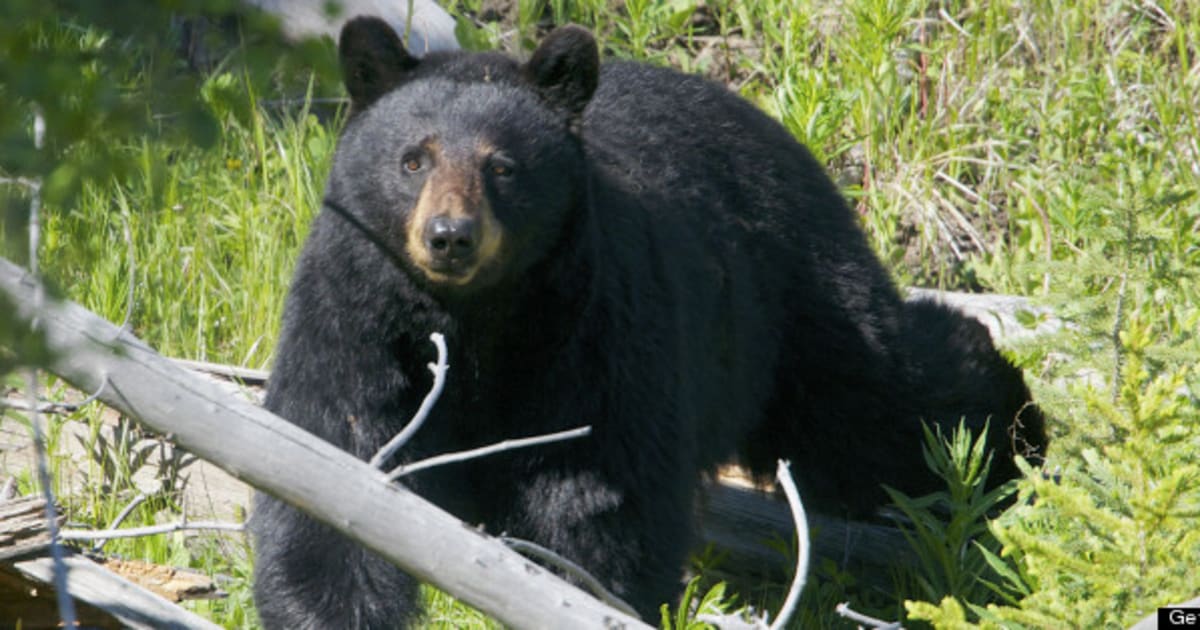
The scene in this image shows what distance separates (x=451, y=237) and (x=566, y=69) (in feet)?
2.60

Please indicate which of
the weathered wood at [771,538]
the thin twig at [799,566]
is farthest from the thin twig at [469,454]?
the weathered wood at [771,538]

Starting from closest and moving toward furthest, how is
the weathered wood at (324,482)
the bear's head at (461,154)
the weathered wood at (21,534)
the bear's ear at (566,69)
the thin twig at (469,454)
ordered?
the weathered wood at (324,482)
the thin twig at (469,454)
the weathered wood at (21,534)
the bear's head at (461,154)
the bear's ear at (566,69)

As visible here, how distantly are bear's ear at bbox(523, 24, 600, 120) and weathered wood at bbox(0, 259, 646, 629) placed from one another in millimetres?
1677

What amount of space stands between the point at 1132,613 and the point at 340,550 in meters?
1.95

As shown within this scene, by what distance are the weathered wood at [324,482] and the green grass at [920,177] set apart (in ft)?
5.95

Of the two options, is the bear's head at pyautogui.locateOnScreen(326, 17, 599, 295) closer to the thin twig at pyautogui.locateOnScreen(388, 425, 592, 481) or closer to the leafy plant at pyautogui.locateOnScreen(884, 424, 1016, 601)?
the thin twig at pyautogui.locateOnScreen(388, 425, 592, 481)

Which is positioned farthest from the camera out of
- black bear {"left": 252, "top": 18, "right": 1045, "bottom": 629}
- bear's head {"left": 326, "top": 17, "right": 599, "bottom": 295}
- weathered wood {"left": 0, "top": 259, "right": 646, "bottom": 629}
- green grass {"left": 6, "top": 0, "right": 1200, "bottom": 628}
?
green grass {"left": 6, "top": 0, "right": 1200, "bottom": 628}

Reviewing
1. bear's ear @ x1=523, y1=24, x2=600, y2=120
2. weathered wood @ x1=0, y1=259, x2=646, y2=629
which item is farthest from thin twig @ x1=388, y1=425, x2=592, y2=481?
bear's ear @ x1=523, y1=24, x2=600, y2=120

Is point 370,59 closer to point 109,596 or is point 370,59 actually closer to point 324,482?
point 109,596

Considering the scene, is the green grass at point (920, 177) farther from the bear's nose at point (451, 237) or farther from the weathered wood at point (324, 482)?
the weathered wood at point (324, 482)

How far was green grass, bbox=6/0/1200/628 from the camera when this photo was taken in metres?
4.33

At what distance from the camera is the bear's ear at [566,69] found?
3.96 m

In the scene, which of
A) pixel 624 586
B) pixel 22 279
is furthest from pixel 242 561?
pixel 22 279

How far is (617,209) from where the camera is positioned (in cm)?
402
